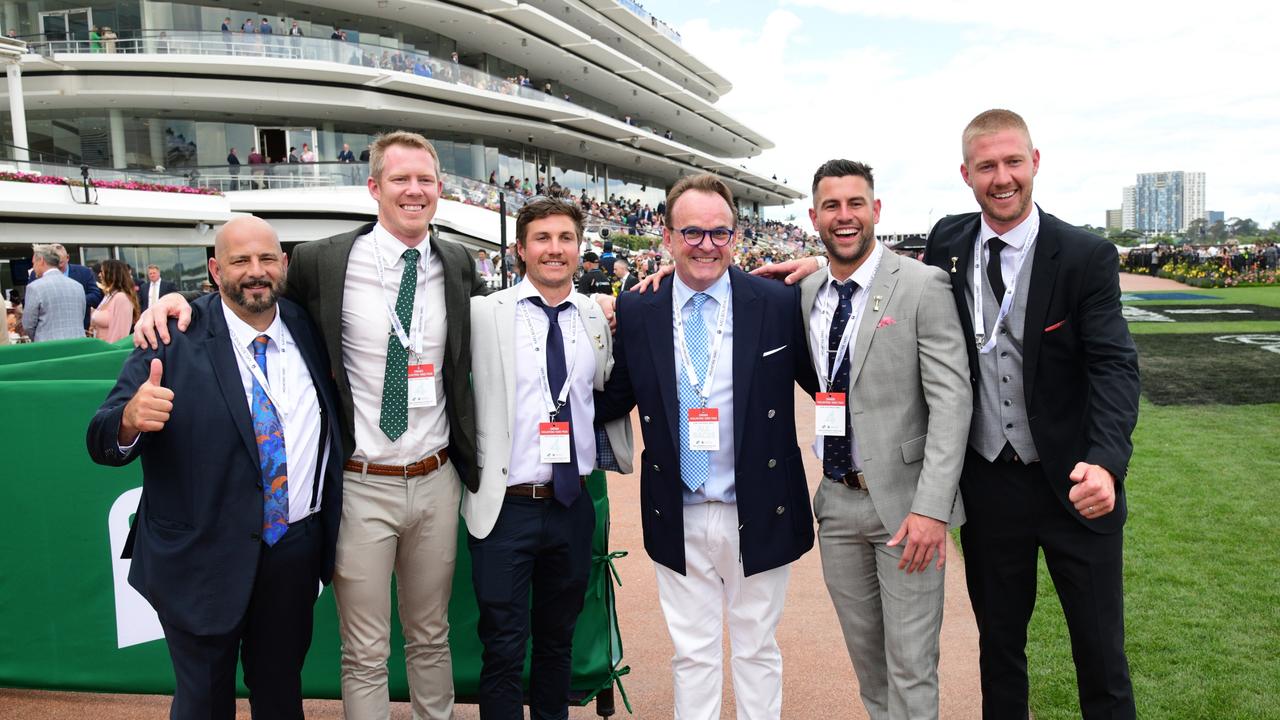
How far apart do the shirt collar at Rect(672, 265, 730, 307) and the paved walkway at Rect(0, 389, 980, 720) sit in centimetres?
201

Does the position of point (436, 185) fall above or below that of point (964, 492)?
above

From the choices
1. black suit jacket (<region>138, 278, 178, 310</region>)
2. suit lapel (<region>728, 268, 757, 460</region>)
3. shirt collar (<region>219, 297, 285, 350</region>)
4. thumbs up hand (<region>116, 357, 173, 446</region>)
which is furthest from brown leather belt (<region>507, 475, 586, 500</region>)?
black suit jacket (<region>138, 278, 178, 310</region>)

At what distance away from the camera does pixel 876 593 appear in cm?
313

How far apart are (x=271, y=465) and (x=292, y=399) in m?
0.25

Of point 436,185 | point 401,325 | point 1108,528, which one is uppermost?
point 436,185

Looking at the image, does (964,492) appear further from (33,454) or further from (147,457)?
(33,454)

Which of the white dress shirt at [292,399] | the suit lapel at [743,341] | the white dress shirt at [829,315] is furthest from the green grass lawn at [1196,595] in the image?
the white dress shirt at [292,399]

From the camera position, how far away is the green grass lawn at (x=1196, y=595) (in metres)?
3.94

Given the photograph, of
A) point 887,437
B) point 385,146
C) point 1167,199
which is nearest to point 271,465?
point 385,146

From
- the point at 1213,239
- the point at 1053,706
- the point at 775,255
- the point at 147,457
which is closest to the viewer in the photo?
the point at 147,457

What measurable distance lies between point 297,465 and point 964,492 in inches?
96.7

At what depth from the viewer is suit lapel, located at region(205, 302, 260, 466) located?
2854mm

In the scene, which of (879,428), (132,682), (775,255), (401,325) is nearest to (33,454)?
(132,682)

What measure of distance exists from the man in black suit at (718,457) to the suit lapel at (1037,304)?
815mm
